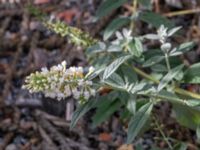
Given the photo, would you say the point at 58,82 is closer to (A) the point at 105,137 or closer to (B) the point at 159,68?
(B) the point at 159,68

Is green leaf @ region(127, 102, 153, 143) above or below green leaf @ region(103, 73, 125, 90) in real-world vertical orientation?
below

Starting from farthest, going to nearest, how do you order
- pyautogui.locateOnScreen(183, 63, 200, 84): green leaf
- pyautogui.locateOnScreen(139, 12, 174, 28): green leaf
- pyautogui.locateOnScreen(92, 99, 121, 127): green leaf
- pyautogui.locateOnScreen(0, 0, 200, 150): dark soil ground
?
pyautogui.locateOnScreen(0, 0, 200, 150): dark soil ground, pyautogui.locateOnScreen(139, 12, 174, 28): green leaf, pyautogui.locateOnScreen(92, 99, 121, 127): green leaf, pyautogui.locateOnScreen(183, 63, 200, 84): green leaf

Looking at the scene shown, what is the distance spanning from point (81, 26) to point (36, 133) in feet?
2.00

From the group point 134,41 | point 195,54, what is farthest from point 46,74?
point 195,54

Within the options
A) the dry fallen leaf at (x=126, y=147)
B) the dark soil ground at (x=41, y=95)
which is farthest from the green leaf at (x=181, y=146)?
the dry fallen leaf at (x=126, y=147)

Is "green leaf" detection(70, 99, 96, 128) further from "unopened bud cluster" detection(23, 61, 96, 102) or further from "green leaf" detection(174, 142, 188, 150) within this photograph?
"green leaf" detection(174, 142, 188, 150)

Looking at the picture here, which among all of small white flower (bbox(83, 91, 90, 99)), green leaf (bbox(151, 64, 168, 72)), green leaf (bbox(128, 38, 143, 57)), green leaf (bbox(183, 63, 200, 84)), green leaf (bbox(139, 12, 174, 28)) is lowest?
small white flower (bbox(83, 91, 90, 99))

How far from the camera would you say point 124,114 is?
1.81 metres

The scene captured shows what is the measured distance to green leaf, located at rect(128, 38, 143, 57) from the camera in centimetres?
167

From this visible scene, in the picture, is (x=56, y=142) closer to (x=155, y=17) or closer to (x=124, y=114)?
(x=124, y=114)

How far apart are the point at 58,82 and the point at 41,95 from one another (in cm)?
93

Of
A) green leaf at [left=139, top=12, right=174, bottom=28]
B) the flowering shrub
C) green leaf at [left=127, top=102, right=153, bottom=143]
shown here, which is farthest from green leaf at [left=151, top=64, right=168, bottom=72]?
green leaf at [left=139, top=12, right=174, bottom=28]

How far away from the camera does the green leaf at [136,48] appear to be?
167 cm

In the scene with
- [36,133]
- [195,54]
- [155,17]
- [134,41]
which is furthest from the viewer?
[195,54]
